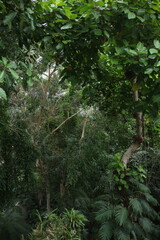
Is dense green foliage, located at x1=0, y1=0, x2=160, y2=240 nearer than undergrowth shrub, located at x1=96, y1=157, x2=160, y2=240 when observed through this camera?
Yes

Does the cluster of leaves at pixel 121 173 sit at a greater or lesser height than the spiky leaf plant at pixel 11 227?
greater

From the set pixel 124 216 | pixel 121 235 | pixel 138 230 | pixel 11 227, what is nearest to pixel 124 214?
pixel 124 216

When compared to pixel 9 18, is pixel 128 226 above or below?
below

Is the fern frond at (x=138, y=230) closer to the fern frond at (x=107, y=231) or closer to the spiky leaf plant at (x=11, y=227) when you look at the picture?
the fern frond at (x=107, y=231)

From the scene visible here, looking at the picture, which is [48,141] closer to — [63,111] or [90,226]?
[63,111]

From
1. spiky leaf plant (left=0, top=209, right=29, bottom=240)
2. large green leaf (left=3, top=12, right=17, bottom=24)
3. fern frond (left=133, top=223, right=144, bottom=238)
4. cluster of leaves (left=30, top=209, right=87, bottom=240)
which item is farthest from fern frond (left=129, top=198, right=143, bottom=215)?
Result: large green leaf (left=3, top=12, right=17, bottom=24)

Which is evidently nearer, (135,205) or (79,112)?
(135,205)

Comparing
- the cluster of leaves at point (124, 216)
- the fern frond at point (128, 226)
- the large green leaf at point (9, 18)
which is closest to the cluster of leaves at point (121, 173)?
the cluster of leaves at point (124, 216)

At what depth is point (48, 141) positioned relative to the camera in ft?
11.8

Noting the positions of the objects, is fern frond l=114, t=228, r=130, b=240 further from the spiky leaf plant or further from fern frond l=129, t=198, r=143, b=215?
the spiky leaf plant

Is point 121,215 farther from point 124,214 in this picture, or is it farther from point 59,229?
point 59,229

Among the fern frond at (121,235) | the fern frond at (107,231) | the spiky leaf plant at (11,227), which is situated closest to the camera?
the fern frond at (121,235)

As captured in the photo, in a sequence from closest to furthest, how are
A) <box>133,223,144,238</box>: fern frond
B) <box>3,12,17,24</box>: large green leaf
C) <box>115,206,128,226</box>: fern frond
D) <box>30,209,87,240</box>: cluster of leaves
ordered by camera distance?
<box>3,12,17,24</box>: large green leaf, <box>30,209,87,240</box>: cluster of leaves, <box>115,206,128,226</box>: fern frond, <box>133,223,144,238</box>: fern frond

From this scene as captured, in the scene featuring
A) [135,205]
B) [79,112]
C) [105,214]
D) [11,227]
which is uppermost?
[79,112]
